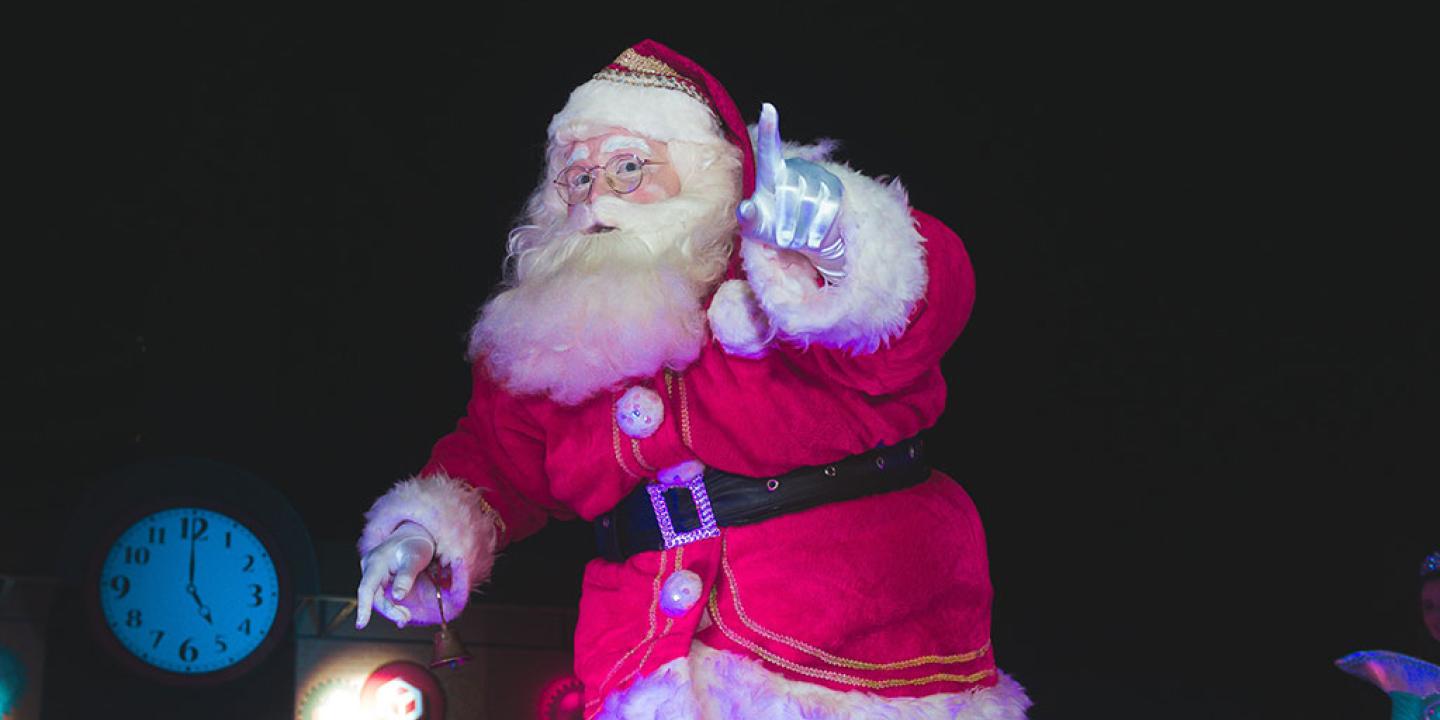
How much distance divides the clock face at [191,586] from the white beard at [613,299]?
1.14 meters

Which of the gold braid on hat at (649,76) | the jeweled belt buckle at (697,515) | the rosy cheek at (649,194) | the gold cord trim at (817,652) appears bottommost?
the gold cord trim at (817,652)

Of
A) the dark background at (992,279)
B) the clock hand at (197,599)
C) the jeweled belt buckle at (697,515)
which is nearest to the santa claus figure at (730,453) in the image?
the jeweled belt buckle at (697,515)

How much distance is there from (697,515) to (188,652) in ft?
5.22

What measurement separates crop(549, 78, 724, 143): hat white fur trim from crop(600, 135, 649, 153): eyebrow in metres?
0.02

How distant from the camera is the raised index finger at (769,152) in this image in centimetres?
128

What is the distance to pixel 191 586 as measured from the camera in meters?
2.66

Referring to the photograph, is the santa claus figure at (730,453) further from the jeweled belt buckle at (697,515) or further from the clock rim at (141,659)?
the clock rim at (141,659)

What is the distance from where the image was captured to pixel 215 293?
304 centimetres

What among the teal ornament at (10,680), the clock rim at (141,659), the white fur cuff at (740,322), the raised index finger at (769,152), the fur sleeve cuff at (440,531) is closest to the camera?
the raised index finger at (769,152)

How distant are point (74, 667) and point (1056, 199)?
8.02 feet

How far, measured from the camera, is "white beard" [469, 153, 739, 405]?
5.36ft

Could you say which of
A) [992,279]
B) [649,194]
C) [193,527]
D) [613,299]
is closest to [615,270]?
[613,299]

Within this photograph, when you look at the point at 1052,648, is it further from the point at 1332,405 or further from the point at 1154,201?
the point at 1154,201

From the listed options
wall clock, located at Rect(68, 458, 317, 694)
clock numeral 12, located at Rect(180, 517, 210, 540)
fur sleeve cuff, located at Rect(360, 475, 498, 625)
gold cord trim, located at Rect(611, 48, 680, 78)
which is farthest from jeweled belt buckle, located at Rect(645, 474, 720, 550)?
clock numeral 12, located at Rect(180, 517, 210, 540)
